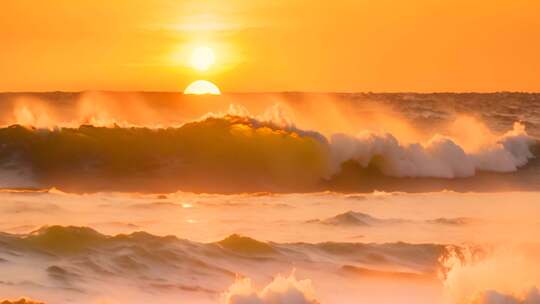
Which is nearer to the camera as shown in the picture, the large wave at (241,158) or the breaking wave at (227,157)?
the large wave at (241,158)

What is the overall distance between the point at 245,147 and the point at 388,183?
13.0 feet

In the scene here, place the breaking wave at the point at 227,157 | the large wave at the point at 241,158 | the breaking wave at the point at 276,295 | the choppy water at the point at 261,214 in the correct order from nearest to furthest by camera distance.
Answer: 1. the breaking wave at the point at 276,295
2. the choppy water at the point at 261,214
3. the large wave at the point at 241,158
4. the breaking wave at the point at 227,157

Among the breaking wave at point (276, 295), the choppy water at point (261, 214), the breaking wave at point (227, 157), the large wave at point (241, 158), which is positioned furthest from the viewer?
the breaking wave at point (227, 157)

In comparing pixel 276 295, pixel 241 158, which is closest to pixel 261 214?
pixel 276 295

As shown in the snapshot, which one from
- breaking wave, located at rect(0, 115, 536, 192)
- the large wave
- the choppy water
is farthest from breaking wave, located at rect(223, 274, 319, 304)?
breaking wave, located at rect(0, 115, 536, 192)

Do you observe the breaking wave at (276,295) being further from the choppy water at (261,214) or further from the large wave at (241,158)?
the large wave at (241,158)

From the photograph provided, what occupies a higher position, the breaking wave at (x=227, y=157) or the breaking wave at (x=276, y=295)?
the breaking wave at (x=227, y=157)

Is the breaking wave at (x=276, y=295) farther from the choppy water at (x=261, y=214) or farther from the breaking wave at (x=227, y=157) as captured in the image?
the breaking wave at (x=227, y=157)

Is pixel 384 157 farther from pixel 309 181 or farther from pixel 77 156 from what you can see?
pixel 77 156

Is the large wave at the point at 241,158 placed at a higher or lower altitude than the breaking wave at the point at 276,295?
higher

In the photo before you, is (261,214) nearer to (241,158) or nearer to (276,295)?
(276,295)

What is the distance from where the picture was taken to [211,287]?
483 inches

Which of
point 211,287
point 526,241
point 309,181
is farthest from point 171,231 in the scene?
point 309,181

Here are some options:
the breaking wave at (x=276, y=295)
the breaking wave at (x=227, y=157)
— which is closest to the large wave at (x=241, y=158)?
the breaking wave at (x=227, y=157)
